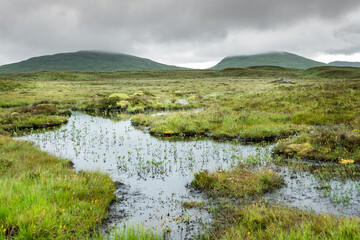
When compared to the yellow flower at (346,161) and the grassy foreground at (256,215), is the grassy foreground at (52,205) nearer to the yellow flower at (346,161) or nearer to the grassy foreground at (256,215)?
the grassy foreground at (256,215)

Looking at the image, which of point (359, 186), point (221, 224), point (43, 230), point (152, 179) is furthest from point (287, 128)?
point (43, 230)

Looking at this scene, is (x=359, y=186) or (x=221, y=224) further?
(x=359, y=186)

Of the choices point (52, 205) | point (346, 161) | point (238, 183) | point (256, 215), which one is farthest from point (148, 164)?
point (346, 161)

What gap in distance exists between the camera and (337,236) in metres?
4.28

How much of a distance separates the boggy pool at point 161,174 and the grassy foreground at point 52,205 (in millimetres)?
650

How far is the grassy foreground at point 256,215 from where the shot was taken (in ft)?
15.7

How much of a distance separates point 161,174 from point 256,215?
5.19 m

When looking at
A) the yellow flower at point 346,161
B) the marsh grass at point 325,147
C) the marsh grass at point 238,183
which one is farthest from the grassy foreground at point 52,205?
the yellow flower at point 346,161

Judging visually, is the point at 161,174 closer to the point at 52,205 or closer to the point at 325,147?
the point at 52,205

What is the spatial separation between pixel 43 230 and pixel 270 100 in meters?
26.9

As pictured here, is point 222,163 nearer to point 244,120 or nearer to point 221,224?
point 221,224

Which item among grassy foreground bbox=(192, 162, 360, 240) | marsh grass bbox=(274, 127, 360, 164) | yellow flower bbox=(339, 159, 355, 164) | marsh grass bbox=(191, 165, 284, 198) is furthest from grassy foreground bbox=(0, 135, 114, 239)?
yellow flower bbox=(339, 159, 355, 164)

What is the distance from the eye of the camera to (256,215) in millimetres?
6090

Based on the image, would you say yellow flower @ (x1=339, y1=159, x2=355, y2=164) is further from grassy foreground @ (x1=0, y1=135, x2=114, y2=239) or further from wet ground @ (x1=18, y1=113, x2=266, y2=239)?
grassy foreground @ (x1=0, y1=135, x2=114, y2=239)
